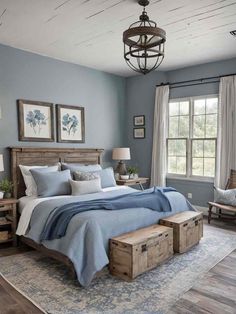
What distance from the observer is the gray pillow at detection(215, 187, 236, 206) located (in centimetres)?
457

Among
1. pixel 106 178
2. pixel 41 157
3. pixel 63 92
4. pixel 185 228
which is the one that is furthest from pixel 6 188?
pixel 185 228

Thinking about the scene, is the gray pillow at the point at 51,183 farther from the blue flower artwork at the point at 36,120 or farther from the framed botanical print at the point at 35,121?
the blue flower artwork at the point at 36,120

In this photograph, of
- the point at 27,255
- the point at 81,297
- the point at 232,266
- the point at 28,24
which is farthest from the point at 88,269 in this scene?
the point at 28,24

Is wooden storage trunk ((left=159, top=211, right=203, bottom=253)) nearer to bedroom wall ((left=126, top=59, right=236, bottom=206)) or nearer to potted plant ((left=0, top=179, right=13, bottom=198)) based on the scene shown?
bedroom wall ((left=126, top=59, right=236, bottom=206))

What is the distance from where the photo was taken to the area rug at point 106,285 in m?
2.35

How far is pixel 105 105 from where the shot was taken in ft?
19.2

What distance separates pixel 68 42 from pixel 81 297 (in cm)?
346

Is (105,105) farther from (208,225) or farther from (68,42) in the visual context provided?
(208,225)

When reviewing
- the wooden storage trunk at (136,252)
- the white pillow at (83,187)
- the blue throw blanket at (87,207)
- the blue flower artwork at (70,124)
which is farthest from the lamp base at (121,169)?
the wooden storage trunk at (136,252)

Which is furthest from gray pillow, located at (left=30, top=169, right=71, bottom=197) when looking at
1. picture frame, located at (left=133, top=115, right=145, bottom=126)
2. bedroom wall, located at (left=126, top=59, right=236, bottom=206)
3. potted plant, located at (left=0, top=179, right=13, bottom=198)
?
picture frame, located at (left=133, top=115, right=145, bottom=126)

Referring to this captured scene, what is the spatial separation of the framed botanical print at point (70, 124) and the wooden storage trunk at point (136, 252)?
260 centimetres

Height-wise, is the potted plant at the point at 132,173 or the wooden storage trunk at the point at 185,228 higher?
the potted plant at the point at 132,173

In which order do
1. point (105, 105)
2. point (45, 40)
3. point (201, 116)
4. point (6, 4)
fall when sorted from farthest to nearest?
point (105, 105), point (201, 116), point (45, 40), point (6, 4)

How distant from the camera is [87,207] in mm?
3043
